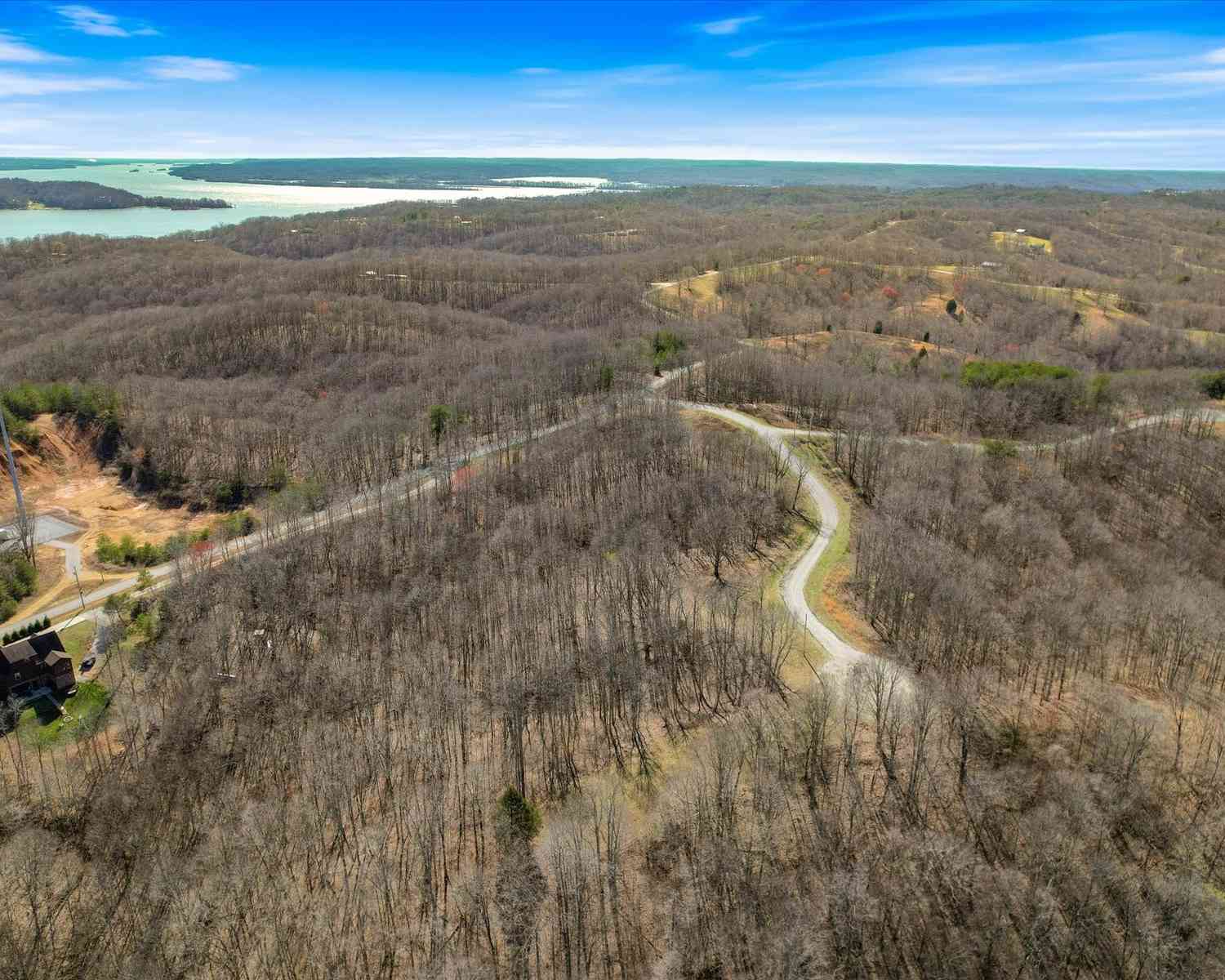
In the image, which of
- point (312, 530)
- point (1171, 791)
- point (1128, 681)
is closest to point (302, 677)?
point (312, 530)

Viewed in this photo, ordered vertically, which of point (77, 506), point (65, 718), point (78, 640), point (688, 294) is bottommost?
point (77, 506)

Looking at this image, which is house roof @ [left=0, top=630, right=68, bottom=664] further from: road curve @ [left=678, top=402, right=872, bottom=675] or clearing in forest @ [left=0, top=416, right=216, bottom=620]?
road curve @ [left=678, top=402, right=872, bottom=675]

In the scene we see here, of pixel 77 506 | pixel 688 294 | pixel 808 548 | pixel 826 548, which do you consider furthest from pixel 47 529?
pixel 688 294

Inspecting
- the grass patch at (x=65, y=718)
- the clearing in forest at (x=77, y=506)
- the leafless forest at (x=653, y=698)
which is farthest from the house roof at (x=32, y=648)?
the clearing in forest at (x=77, y=506)

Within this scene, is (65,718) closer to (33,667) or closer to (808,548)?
(33,667)

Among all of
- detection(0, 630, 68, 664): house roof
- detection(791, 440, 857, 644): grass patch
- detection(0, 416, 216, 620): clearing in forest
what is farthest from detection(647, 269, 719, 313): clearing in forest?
detection(0, 630, 68, 664): house roof

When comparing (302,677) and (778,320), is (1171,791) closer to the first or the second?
(302,677)
